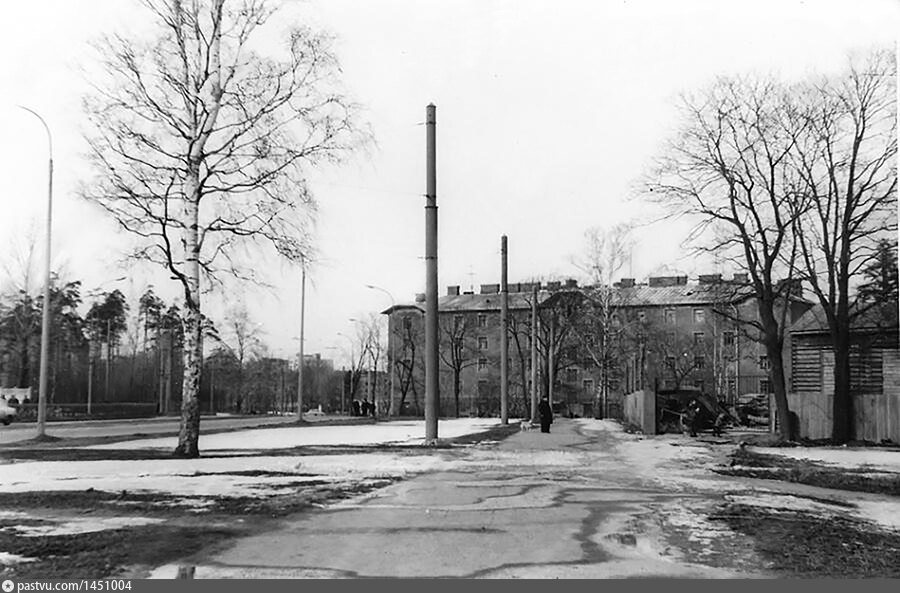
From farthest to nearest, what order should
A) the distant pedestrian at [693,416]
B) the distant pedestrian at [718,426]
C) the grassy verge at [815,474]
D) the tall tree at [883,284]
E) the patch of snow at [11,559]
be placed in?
the distant pedestrian at [718,426] < the distant pedestrian at [693,416] < the tall tree at [883,284] < the grassy verge at [815,474] < the patch of snow at [11,559]

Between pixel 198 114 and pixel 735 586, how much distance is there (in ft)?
35.1

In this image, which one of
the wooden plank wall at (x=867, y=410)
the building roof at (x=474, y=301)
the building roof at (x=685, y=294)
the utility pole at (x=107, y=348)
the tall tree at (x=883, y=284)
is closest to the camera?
the tall tree at (x=883, y=284)

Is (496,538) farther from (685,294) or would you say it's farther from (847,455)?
(685,294)

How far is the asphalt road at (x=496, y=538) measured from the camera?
18.6 feet

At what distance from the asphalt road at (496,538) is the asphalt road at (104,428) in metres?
12.8

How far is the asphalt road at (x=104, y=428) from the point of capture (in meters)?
19.2

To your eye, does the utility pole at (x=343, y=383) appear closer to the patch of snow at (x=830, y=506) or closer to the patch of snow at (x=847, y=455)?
the patch of snow at (x=847, y=455)

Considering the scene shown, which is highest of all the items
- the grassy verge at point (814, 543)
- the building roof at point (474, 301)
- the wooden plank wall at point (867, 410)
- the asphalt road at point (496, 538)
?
the building roof at point (474, 301)

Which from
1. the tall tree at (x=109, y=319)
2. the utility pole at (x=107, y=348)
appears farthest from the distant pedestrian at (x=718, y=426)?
the utility pole at (x=107, y=348)

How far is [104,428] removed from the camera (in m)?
25.2

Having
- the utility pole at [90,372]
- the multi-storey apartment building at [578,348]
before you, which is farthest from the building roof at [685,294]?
the utility pole at [90,372]

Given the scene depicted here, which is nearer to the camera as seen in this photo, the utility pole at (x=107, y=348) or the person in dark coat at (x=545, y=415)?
the utility pole at (x=107, y=348)

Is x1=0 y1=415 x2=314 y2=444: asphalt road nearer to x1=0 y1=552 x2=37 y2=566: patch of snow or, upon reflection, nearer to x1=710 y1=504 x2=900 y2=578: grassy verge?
x1=0 y1=552 x2=37 y2=566: patch of snow

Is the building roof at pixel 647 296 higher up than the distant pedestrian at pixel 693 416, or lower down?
higher up
